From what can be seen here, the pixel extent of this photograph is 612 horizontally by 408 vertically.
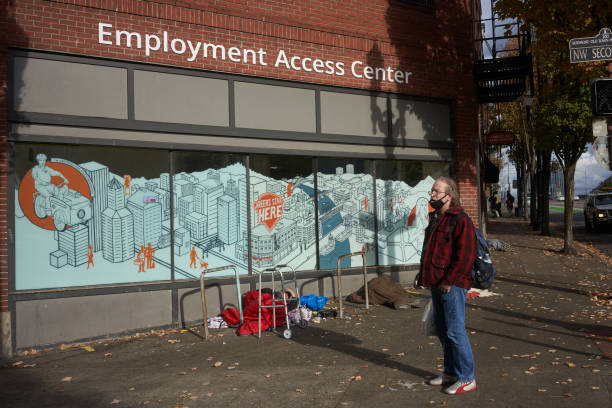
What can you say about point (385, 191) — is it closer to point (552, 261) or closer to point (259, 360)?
point (259, 360)

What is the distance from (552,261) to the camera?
1474cm

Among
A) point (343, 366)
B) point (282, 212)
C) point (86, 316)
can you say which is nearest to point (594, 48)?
point (282, 212)

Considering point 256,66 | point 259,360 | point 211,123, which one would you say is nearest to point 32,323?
point 259,360

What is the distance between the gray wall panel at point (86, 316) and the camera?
7336mm

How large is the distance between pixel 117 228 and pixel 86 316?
1329mm

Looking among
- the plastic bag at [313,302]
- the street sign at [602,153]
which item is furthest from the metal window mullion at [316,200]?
the street sign at [602,153]

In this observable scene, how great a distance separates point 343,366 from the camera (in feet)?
19.9

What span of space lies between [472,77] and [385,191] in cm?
330

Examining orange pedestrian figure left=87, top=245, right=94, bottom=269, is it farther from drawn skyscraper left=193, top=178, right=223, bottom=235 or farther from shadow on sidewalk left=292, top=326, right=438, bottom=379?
shadow on sidewalk left=292, top=326, right=438, bottom=379

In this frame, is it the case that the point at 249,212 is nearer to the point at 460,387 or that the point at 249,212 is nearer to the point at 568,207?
the point at 460,387

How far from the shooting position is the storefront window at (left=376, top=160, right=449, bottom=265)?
10.8m

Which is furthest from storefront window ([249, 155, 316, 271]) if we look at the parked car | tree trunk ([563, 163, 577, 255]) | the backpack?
the parked car

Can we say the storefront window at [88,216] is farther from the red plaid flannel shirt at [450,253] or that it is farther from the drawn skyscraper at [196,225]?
the red plaid flannel shirt at [450,253]

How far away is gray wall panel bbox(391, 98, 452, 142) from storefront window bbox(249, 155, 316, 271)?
2160 mm
